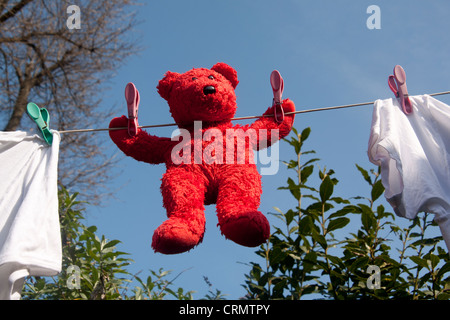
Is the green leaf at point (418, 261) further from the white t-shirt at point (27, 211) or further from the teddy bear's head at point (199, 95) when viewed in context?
the white t-shirt at point (27, 211)

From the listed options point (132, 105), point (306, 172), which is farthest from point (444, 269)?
point (132, 105)

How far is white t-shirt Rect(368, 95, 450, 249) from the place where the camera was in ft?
5.54

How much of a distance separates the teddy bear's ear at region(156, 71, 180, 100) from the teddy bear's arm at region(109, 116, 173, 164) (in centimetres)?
20

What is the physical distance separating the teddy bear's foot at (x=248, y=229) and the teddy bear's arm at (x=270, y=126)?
433 millimetres

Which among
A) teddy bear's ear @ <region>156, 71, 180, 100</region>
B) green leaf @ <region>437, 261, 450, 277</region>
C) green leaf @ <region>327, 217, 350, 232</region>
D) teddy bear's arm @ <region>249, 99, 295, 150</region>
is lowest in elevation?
green leaf @ <region>437, 261, 450, 277</region>

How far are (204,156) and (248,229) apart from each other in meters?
0.43

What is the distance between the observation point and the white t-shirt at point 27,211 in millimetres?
1616

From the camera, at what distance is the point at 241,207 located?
67.6 inches

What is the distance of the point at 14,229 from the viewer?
1.66 meters

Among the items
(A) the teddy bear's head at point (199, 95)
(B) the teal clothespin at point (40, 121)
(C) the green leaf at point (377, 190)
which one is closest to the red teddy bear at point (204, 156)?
(A) the teddy bear's head at point (199, 95)

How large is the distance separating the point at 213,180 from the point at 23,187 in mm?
706

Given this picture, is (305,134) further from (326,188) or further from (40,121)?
(40,121)

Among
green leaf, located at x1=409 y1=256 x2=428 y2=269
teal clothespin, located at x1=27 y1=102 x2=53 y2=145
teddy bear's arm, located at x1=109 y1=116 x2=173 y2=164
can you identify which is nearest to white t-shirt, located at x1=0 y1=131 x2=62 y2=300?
teal clothespin, located at x1=27 y1=102 x2=53 y2=145

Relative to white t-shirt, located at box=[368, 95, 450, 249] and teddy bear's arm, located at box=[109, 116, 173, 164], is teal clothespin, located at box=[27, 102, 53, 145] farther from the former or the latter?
white t-shirt, located at box=[368, 95, 450, 249]
